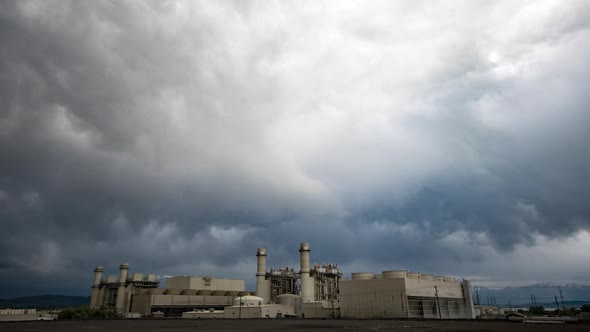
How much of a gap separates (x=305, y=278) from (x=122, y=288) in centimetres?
6736

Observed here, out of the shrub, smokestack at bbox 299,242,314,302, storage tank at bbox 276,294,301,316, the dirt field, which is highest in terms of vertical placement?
smokestack at bbox 299,242,314,302

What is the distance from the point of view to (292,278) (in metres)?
133

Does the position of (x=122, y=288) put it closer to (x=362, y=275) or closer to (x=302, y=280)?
(x=302, y=280)

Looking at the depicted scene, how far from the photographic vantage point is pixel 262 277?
12700 cm

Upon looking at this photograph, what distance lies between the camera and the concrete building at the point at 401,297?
9169cm

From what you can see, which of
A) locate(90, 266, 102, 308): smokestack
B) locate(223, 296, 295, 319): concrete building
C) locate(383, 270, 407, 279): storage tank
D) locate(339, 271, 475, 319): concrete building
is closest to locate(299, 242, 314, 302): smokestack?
locate(223, 296, 295, 319): concrete building

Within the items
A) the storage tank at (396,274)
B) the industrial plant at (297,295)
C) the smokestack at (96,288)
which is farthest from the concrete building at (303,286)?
the smokestack at (96,288)

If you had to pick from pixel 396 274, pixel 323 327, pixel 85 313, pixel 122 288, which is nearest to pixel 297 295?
pixel 396 274

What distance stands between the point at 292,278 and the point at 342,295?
3381cm

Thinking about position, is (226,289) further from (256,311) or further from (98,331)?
(98,331)

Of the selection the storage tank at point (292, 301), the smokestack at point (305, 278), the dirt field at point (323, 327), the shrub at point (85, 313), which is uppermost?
the smokestack at point (305, 278)

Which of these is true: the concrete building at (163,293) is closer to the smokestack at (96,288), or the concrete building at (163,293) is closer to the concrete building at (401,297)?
the smokestack at (96,288)

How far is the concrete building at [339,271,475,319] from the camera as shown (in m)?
Result: 91.7

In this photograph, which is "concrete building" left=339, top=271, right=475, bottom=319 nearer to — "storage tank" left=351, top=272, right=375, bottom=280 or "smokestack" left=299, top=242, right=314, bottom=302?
"storage tank" left=351, top=272, right=375, bottom=280
